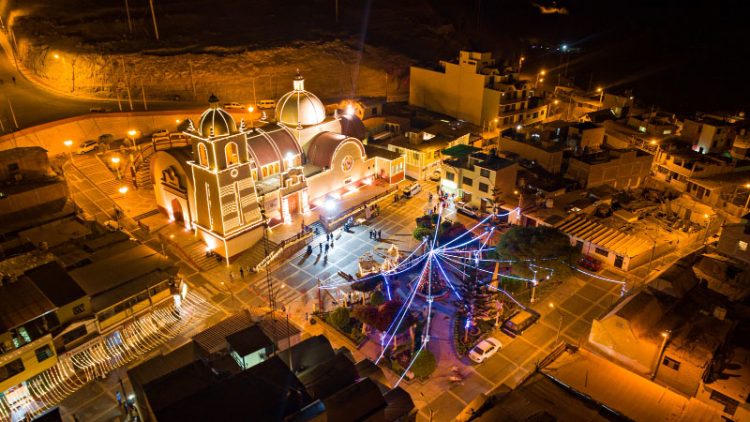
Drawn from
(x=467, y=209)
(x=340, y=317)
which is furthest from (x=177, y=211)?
(x=467, y=209)

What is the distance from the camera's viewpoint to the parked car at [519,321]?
31.3 m

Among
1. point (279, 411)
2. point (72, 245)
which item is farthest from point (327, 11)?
point (279, 411)

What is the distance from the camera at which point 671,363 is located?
2531 centimetres

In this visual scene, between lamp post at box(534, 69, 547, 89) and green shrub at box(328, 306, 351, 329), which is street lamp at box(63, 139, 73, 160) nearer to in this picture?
green shrub at box(328, 306, 351, 329)

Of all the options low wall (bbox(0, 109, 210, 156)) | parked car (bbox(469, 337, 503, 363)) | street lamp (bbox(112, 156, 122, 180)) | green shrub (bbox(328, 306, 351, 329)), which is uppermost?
low wall (bbox(0, 109, 210, 156))

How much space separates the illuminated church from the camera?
36906 millimetres

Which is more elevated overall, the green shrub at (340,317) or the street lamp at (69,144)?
the street lamp at (69,144)

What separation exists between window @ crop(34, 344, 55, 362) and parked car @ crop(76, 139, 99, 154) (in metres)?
28.2

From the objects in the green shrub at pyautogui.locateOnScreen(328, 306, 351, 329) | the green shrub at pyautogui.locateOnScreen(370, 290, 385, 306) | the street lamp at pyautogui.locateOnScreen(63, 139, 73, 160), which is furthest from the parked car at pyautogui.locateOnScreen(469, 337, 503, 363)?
the street lamp at pyautogui.locateOnScreen(63, 139, 73, 160)

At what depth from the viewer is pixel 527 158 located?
48.9 m

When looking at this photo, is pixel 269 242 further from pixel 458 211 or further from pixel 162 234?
pixel 458 211

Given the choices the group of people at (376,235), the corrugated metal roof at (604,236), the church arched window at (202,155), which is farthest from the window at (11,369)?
the corrugated metal roof at (604,236)

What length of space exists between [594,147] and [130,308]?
43.4 m

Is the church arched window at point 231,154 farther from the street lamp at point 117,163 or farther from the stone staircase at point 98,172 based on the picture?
the street lamp at point 117,163
